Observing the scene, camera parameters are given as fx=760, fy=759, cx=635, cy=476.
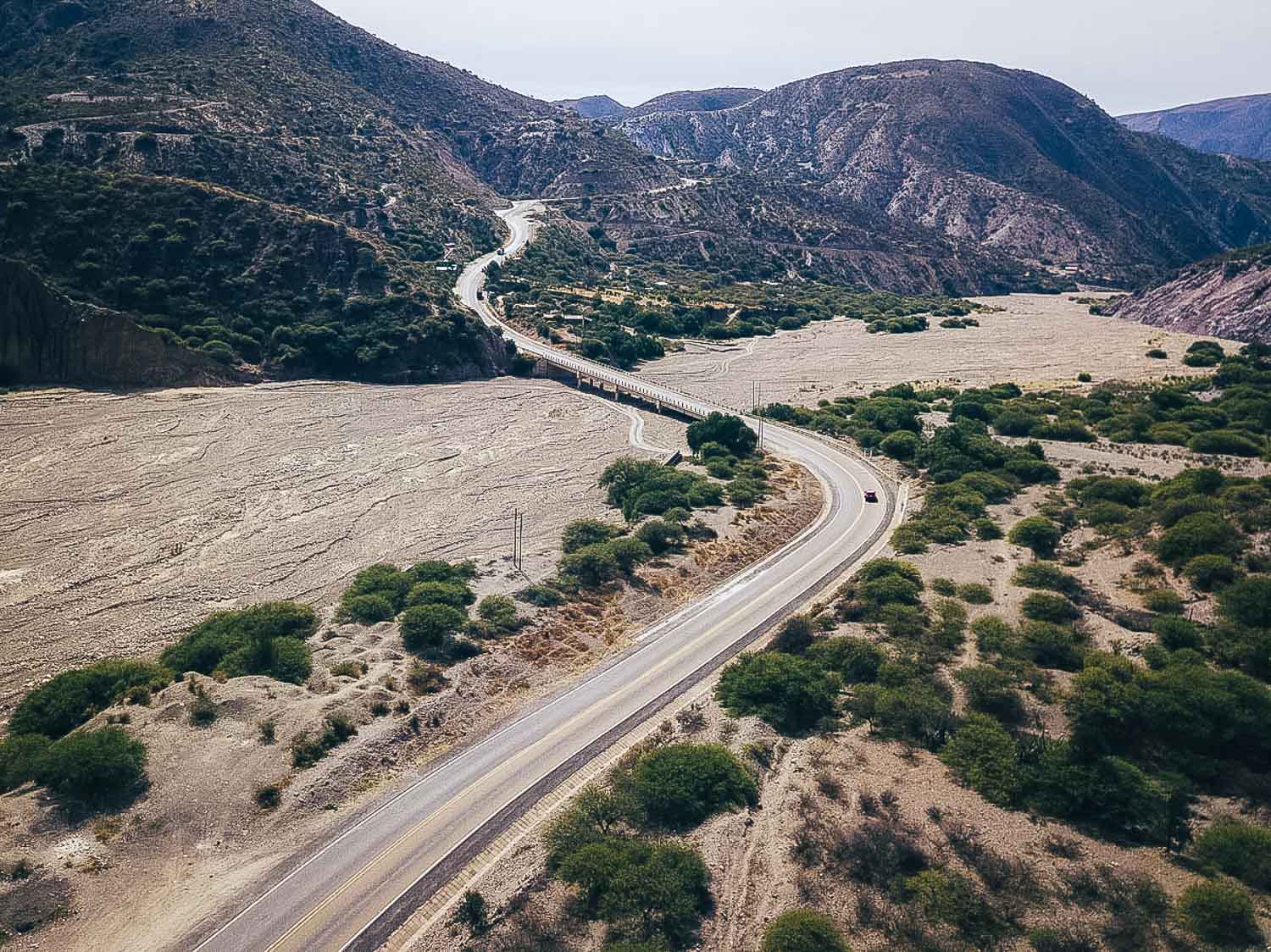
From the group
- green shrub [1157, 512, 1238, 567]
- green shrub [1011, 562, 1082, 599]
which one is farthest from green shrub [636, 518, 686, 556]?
green shrub [1157, 512, 1238, 567]

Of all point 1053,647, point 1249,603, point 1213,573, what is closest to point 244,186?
point 1053,647

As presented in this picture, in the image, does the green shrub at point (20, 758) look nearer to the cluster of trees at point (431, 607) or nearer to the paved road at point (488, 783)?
the paved road at point (488, 783)

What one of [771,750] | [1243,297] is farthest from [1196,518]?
[1243,297]

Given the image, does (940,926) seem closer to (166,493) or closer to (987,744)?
(987,744)

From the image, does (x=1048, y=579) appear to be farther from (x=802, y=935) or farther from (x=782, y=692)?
(x=802, y=935)

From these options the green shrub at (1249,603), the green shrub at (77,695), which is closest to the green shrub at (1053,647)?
the green shrub at (1249,603)
